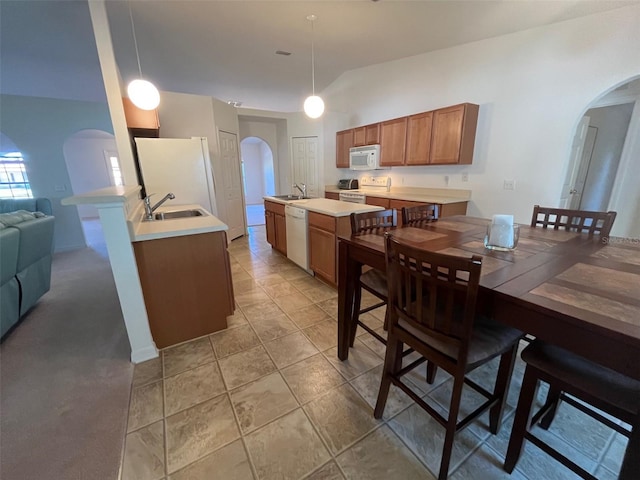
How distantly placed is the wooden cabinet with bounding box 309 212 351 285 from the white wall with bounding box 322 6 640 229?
2322 millimetres

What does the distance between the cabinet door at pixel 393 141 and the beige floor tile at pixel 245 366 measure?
3.65 meters

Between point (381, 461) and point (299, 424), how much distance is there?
434mm

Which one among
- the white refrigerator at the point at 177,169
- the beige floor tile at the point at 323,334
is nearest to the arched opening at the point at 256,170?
the white refrigerator at the point at 177,169

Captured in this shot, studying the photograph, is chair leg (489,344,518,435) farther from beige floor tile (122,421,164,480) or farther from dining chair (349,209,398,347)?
beige floor tile (122,421,164,480)

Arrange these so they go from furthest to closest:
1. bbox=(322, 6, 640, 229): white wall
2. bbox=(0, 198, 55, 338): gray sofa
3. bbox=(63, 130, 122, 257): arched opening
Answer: bbox=(63, 130, 122, 257): arched opening, bbox=(322, 6, 640, 229): white wall, bbox=(0, 198, 55, 338): gray sofa

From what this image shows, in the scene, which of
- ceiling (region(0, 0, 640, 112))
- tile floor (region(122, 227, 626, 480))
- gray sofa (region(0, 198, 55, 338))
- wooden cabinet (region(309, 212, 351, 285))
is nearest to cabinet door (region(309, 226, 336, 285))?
wooden cabinet (region(309, 212, 351, 285))

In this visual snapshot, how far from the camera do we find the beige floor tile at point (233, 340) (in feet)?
6.38

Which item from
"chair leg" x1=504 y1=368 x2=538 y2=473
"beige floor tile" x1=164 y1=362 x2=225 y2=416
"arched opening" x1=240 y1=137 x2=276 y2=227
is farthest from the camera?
"arched opening" x1=240 y1=137 x2=276 y2=227

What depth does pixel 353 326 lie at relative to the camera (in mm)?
1854

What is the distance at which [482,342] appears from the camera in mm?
1123

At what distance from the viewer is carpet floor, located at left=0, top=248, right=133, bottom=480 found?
48.0 inches

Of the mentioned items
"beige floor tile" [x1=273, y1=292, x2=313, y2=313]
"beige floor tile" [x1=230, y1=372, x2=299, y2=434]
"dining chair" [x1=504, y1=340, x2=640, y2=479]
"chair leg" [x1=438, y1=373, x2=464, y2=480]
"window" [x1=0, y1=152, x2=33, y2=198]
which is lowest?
"beige floor tile" [x1=230, y1=372, x2=299, y2=434]

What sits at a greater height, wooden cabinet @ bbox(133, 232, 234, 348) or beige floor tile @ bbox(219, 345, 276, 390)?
wooden cabinet @ bbox(133, 232, 234, 348)

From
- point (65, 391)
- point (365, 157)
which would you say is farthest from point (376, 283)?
point (365, 157)
